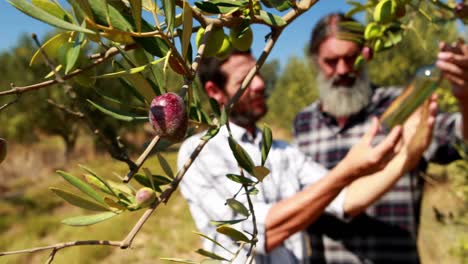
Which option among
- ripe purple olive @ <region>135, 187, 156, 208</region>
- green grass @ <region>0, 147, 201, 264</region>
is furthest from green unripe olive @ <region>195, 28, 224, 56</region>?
green grass @ <region>0, 147, 201, 264</region>

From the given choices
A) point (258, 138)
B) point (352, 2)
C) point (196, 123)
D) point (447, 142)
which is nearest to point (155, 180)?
point (196, 123)

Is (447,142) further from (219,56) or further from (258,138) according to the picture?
(219,56)

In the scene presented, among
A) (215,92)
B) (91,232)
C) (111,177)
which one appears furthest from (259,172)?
(111,177)

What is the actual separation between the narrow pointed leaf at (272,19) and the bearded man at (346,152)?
133 cm

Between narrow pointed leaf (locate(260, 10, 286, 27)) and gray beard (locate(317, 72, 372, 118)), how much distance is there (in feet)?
5.27

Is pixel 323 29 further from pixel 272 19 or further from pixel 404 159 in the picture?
pixel 272 19

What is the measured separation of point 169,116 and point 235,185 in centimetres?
83

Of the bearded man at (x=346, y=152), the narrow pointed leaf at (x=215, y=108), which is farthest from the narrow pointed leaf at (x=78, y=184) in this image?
the bearded man at (x=346, y=152)

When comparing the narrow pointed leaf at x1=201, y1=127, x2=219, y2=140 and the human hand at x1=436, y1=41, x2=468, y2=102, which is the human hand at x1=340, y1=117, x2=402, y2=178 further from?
the narrow pointed leaf at x1=201, y1=127, x2=219, y2=140

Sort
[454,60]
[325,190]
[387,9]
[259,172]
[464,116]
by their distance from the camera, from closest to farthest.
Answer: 1. [259,172]
2. [387,9]
3. [454,60]
4. [325,190]
5. [464,116]

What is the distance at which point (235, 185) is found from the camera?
1061 millimetres

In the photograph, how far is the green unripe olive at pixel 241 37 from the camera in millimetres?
332

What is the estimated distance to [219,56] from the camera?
34 cm

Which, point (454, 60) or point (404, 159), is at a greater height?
point (454, 60)
